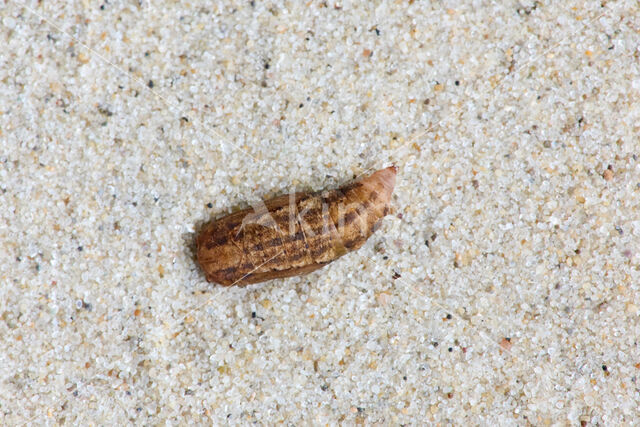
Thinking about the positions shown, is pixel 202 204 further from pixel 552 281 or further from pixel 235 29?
pixel 552 281

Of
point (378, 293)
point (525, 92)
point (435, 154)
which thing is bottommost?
point (378, 293)

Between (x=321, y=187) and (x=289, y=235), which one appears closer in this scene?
(x=289, y=235)

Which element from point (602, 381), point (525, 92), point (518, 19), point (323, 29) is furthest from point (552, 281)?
point (323, 29)

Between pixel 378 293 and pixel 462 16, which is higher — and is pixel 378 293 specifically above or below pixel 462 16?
below

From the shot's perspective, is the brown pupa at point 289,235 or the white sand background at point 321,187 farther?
the white sand background at point 321,187
